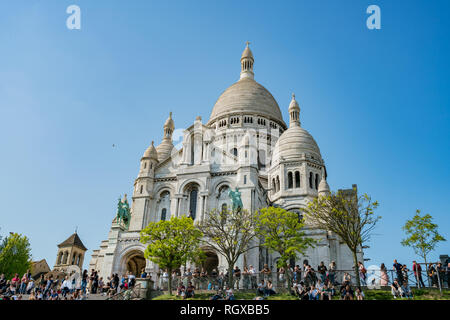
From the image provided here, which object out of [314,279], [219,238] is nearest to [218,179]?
[219,238]

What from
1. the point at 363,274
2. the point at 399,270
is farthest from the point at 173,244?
the point at 399,270

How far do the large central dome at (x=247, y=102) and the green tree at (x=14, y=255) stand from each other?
32.7m

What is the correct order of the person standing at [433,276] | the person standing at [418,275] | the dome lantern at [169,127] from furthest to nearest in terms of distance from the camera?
1. the dome lantern at [169,127]
2. the person standing at [418,275]
3. the person standing at [433,276]

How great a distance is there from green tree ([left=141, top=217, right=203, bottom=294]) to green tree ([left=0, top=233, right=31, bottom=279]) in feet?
84.3

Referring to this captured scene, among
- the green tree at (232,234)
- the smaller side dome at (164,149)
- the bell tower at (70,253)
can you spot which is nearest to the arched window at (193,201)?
the green tree at (232,234)

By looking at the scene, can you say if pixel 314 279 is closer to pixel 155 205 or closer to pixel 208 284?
pixel 208 284

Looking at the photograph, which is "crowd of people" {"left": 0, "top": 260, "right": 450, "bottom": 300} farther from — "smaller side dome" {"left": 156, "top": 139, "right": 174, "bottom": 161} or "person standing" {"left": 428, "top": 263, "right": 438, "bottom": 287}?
"smaller side dome" {"left": 156, "top": 139, "right": 174, "bottom": 161}

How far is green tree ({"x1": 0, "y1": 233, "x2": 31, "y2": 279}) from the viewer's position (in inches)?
1896

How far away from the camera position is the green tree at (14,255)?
4816 cm

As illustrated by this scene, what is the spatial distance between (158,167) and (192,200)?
608 centimetres

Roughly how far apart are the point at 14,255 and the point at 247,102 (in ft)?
127

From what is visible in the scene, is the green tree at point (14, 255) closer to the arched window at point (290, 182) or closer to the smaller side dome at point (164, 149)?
the smaller side dome at point (164, 149)
